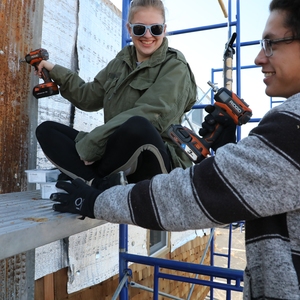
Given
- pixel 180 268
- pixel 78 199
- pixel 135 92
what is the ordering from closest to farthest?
pixel 78 199, pixel 135 92, pixel 180 268

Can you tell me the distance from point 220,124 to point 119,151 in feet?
1.51

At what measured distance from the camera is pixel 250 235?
0.81 metres

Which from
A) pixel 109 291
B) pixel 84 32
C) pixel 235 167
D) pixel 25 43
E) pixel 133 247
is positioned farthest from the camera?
pixel 133 247

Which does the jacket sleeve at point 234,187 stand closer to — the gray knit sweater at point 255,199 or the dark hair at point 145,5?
the gray knit sweater at point 255,199

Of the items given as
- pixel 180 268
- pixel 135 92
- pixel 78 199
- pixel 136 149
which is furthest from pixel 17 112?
pixel 180 268

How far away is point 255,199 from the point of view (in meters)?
0.72

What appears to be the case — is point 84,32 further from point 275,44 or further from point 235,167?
point 235,167

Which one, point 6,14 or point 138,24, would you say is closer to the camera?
point 138,24

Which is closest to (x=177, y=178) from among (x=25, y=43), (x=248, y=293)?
(x=248, y=293)

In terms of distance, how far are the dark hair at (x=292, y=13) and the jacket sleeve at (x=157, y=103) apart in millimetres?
610

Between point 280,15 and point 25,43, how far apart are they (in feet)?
4.31

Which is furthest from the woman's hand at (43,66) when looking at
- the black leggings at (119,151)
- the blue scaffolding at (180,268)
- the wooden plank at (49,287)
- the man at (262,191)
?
the wooden plank at (49,287)

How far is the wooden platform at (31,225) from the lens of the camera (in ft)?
2.58

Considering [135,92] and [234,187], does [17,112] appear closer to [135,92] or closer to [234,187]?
[135,92]
